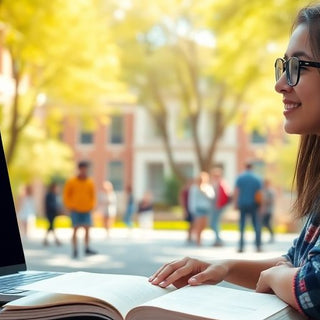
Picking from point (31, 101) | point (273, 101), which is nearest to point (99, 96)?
point (31, 101)

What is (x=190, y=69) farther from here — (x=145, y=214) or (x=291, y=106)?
(x=291, y=106)

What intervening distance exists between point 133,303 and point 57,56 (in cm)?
2063

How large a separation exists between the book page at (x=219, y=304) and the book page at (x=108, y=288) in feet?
0.26

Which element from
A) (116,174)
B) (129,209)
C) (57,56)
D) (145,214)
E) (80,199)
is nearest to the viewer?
(80,199)

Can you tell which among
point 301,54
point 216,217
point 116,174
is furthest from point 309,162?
point 116,174

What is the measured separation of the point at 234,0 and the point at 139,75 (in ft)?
61.0

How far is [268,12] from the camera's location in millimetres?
15469

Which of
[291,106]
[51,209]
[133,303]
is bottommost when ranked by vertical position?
[51,209]

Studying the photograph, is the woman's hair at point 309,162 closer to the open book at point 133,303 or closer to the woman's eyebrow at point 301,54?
the woman's eyebrow at point 301,54

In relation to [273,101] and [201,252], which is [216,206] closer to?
[201,252]

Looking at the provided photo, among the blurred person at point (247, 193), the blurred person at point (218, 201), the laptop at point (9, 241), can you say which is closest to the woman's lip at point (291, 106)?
the laptop at point (9, 241)

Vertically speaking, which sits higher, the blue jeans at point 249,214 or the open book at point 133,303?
the open book at point 133,303

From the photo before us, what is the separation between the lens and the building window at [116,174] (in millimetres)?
49031

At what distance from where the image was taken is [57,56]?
856 inches
